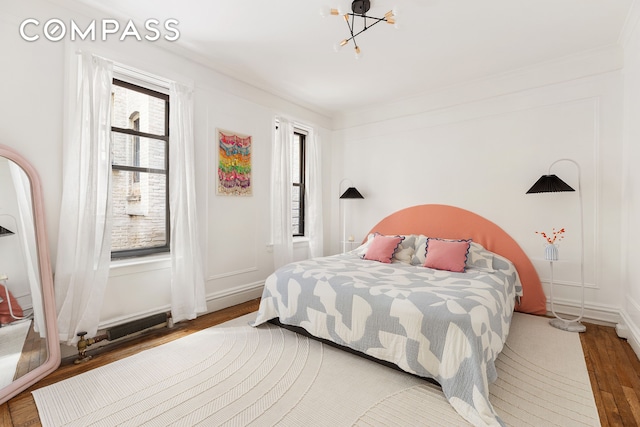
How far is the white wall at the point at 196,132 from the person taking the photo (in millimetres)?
2248

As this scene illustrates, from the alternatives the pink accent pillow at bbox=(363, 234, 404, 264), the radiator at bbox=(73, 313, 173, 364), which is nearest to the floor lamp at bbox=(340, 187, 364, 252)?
the pink accent pillow at bbox=(363, 234, 404, 264)

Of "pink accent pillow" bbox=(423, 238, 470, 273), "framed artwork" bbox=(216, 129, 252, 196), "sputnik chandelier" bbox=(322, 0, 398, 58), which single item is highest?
"sputnik chandelier" bbox=(322, 0, 398, 58)

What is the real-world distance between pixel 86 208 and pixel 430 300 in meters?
2.73

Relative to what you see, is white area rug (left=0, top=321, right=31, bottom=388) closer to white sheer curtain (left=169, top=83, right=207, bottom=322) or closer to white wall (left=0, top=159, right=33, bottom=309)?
white wall (left=0, top=159, right=33, bottom=309)

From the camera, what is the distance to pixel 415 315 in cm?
215

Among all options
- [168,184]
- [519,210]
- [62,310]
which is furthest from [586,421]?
[168,184]

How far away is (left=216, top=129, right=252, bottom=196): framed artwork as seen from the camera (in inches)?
142

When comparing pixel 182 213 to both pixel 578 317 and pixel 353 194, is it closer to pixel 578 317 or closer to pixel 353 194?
pixel 353 194

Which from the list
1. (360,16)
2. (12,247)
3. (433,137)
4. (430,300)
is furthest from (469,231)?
(12,247)

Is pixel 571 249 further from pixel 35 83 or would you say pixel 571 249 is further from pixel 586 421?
pixel 35 83

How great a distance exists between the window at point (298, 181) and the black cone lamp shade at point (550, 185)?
3.04m

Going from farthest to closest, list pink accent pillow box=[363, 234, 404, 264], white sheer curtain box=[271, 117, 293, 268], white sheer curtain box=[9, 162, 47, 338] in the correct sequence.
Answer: white sheer curtain box=[271, 117, 293, 268], pink accent pillow box=[363, 234, 404, 264], white sheer curtain box=[9, 162, 47, 338]

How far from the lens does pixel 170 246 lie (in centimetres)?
315

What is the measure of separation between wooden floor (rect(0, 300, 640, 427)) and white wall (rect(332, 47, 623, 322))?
677 mm
